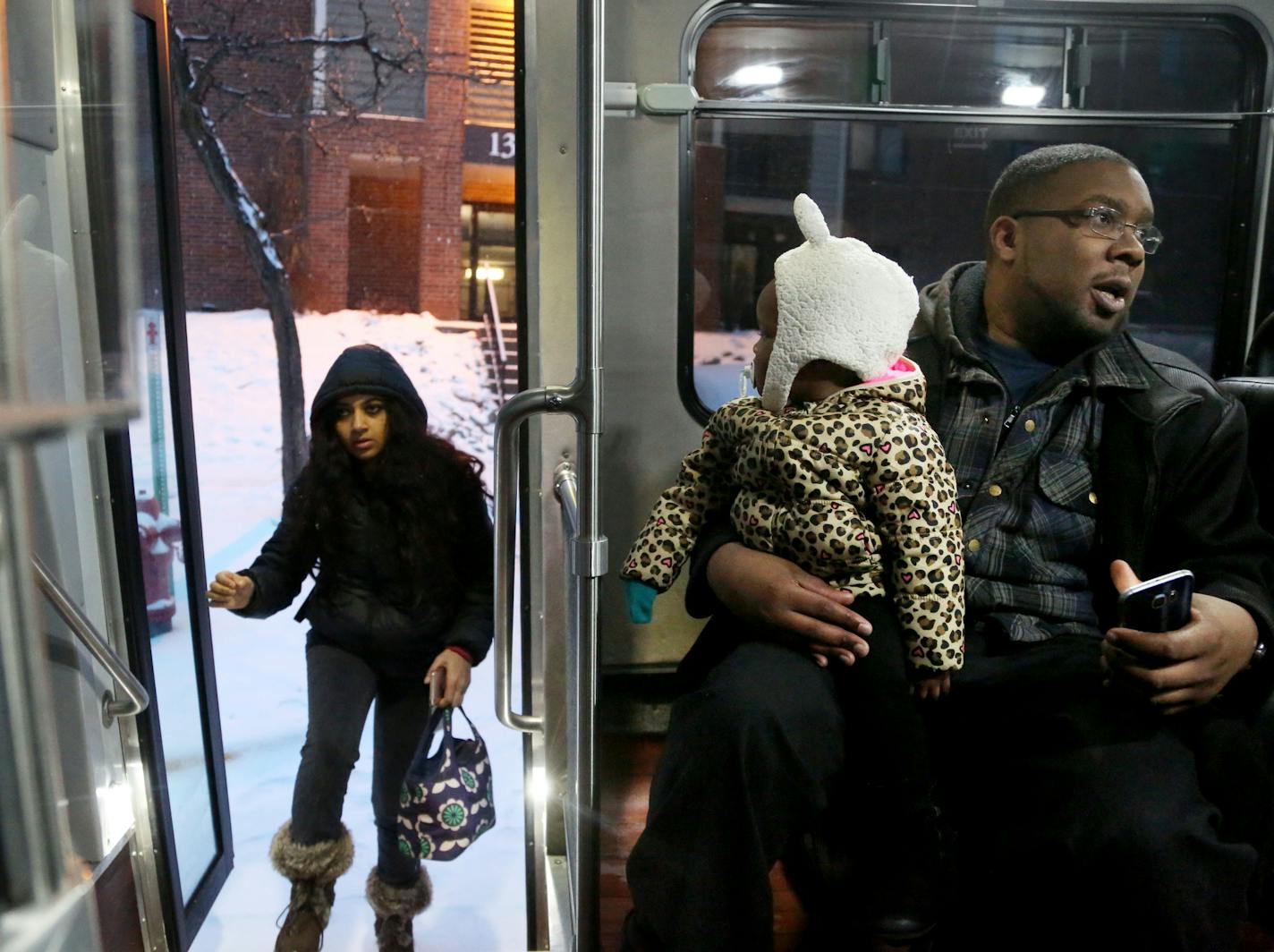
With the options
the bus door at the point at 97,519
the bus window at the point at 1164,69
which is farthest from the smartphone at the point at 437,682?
the bus window at the point at 1164,69

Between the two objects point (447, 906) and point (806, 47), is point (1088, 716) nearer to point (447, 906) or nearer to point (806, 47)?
point (806, 47)

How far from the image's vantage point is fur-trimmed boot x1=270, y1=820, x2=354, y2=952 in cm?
251

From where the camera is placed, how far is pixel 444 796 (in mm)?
2533

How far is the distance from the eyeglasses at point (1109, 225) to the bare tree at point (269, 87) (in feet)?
4.74

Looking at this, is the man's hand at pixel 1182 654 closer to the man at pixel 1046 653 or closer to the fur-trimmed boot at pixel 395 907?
the man at pixel 1046 653

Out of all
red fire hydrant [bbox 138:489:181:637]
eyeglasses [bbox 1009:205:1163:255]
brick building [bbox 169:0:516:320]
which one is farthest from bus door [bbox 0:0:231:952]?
eyeglasses [bbox 1009:205:1163:255]

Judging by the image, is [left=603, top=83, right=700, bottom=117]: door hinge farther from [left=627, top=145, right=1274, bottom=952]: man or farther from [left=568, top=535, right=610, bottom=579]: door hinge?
[left=568, top=535, right=610, bottom=579]: door hinge

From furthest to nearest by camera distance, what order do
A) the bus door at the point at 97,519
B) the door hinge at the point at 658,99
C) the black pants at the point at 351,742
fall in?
the black pants at the point at 351,742
the door hinge at the point at 658,99
the bus door at the point at 97,519

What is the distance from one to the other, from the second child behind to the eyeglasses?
0.90 feet

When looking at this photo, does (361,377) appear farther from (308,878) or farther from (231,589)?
(308,878)

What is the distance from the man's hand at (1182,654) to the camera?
4.74 feet

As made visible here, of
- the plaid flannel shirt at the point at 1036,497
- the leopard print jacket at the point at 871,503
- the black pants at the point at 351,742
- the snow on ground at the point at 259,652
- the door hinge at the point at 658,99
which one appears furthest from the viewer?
the black pants at the point at 351,742

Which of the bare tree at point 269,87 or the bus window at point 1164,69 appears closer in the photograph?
the bus window at point 1164,69

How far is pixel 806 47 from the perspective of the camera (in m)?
1.61
